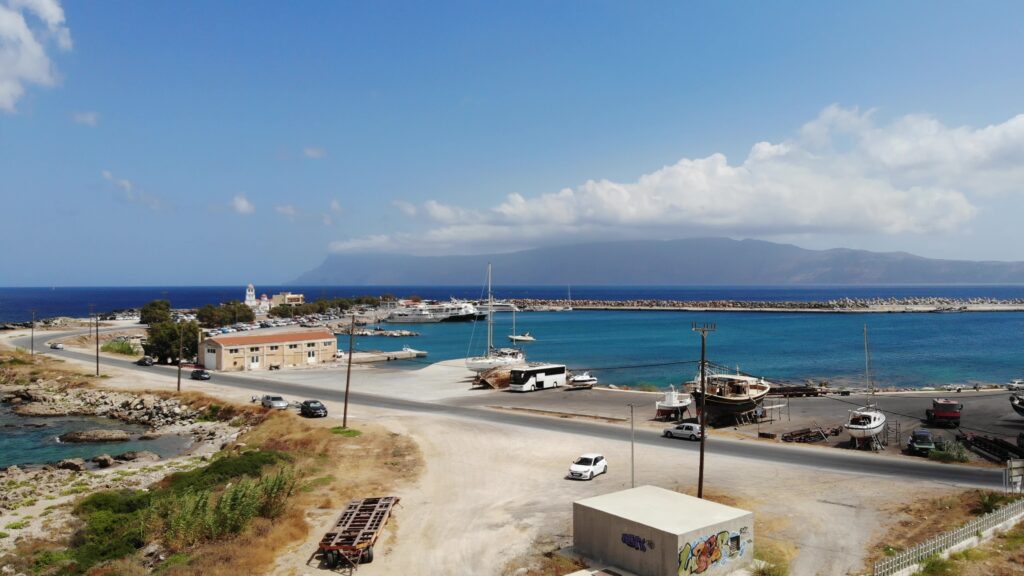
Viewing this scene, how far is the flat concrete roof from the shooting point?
62.0ft

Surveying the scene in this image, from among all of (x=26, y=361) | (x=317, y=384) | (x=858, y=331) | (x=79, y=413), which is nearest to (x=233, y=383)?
(x=317, y=384)

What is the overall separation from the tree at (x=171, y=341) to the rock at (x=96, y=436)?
29351mm

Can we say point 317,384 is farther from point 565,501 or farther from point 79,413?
point 565,501

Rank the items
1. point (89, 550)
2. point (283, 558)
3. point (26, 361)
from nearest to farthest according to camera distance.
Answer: point (283, 558)
point (89, 550)
point (26, 361)

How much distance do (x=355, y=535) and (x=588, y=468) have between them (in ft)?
40.9

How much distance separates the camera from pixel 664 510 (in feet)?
66.4

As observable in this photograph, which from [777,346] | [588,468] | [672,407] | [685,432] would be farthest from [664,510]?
[777,346]

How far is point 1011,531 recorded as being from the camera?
2155 centimetres

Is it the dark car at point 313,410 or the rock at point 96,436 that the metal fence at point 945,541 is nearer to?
the dark car at point 313,410

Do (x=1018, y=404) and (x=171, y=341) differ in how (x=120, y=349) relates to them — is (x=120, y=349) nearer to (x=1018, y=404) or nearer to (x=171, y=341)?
(x=171, y=341)

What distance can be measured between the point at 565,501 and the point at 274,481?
12.1 m

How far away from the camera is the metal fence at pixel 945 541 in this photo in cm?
1772

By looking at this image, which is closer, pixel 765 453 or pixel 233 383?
pixel 765 453

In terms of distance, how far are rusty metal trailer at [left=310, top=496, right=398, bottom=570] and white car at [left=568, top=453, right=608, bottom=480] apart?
8.97 metres
